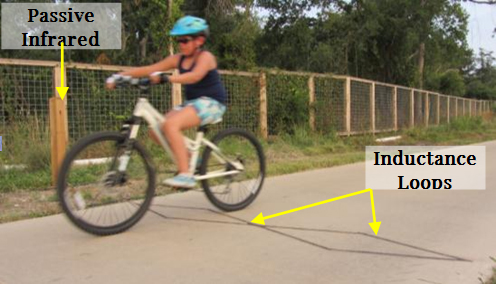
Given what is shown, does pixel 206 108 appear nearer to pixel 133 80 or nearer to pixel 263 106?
pixel 133 80

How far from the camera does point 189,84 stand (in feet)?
15.8

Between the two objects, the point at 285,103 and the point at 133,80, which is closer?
the point at 133,80

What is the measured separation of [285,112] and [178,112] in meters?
8.32

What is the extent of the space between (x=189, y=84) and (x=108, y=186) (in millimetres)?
1263

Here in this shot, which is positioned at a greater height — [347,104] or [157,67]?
[157,67]

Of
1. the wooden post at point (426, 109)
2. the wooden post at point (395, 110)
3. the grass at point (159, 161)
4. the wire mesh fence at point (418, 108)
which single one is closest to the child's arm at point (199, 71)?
the grass at point (159, 161)

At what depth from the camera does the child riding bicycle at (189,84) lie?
177 inches

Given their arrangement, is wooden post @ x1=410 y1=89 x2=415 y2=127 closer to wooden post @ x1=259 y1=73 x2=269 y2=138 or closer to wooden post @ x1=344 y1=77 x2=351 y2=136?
wooden post @ x1=344 y1=77 x2=351 y2=136

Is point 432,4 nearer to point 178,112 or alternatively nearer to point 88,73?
point 88,73

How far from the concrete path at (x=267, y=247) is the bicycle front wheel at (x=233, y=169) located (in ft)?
0.61

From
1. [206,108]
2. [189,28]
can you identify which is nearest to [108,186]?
[206,108]

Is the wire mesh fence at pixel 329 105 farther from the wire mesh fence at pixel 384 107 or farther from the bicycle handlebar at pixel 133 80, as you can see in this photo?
the bicycle handlebar at pixel 133 80

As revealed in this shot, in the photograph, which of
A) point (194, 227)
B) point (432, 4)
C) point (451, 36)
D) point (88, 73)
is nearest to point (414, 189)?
point (194, 227)

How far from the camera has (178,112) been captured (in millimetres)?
4602
